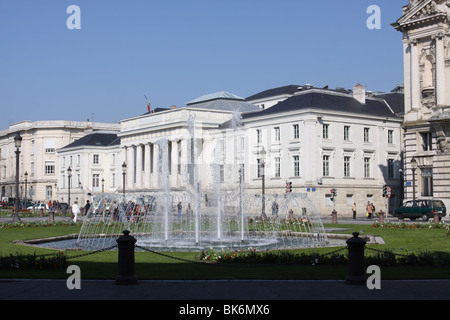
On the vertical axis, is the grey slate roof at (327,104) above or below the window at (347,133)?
above

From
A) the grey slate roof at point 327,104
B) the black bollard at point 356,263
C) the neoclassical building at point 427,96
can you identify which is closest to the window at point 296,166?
the grey slate roof at point 327,104

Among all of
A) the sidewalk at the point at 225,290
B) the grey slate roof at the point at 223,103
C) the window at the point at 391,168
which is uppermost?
the grey slate roof at the point at 223,103

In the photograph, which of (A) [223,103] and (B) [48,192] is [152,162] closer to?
(A) [223,103]

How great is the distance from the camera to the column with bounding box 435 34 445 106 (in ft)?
176

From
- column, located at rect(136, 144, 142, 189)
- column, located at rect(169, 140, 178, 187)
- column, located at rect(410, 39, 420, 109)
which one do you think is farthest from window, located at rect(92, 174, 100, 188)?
column, located at rect(410, 39, 420, 109)

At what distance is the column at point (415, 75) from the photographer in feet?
183

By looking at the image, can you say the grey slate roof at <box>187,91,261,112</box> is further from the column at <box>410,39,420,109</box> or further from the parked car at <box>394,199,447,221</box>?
the parked car at <box>394,199,447,221</box>

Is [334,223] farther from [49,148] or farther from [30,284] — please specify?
[49,148]

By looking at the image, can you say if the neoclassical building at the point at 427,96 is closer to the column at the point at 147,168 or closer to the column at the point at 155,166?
the column at the point at 155,166

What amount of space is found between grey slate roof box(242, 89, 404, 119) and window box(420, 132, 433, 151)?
1338 cm

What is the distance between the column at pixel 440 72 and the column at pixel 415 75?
7.55 ft
